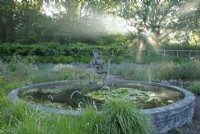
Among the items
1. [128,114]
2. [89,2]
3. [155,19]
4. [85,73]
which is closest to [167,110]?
[128,114]

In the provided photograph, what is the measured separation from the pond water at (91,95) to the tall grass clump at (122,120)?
0.98m

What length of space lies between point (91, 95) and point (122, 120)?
2.45 meters

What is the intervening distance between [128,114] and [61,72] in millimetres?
5998

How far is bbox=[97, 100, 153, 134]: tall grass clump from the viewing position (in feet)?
10.4

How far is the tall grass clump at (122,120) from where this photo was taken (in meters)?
3.18

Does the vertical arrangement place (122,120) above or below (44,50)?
below

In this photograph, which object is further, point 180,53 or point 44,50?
point 180,53

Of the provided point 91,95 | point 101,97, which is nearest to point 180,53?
point 91,95

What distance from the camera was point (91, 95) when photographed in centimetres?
557

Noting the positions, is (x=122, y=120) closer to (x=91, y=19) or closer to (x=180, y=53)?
(x=180, y=53)

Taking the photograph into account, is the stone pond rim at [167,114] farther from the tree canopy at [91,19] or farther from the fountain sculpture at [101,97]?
the tree canopy at [91,19]

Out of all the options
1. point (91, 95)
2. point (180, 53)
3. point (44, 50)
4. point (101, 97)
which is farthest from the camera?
point (180, 53)

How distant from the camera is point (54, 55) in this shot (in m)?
14.7

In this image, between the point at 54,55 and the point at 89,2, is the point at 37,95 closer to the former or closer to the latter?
the point at 54,55
